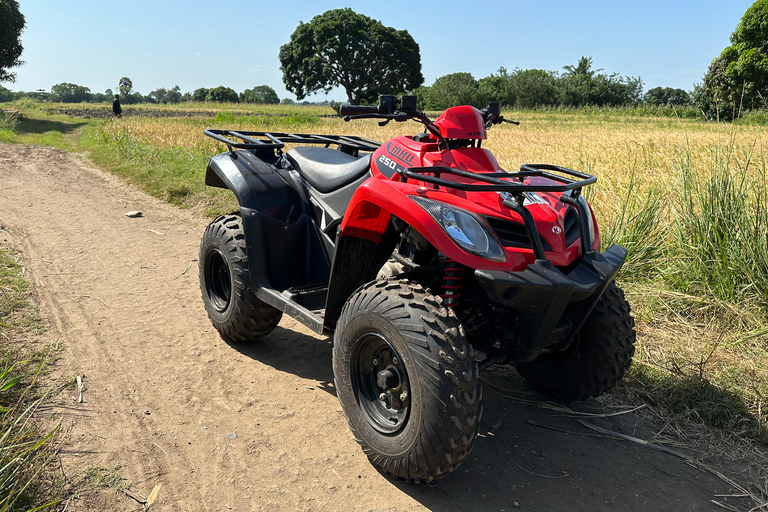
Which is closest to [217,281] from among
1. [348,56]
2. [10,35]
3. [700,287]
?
[700,287]

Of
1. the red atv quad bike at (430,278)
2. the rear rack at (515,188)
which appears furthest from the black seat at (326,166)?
the rear rack at (515,188)

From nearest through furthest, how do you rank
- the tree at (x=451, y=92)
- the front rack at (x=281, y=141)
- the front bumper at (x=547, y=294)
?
the front bumper at (x=547, y=294) → the front rack at (x=281, y=141) → the tree at (x=451, y=92)

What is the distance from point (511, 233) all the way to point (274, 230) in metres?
1.76

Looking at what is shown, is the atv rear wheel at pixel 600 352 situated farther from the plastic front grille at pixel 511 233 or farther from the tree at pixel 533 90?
the tree at pixel 533 90

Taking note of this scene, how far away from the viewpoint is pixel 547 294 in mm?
2494

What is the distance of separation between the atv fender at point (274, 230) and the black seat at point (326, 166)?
0.17 m

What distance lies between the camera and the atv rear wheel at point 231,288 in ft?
12.9

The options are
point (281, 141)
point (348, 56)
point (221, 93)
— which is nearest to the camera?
point (281, 141)

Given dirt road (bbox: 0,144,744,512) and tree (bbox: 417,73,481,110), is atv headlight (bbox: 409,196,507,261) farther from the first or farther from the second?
tree (bbox: 417,73,481,110)

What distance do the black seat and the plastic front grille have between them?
1108mm

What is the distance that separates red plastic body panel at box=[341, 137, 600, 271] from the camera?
252 cm

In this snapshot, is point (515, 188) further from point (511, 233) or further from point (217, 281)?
point (217, 281)

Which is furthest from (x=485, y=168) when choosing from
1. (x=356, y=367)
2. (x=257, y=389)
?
(x=257, y=389)

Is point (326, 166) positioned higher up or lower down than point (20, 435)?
higher up
